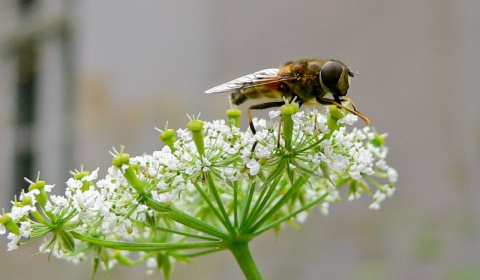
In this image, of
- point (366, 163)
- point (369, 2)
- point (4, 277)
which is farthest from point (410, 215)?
point (366, 163)

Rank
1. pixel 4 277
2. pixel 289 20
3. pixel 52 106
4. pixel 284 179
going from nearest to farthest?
pixel 284 179 → pixel 4 277 → pixel 289 20 → pixel 52 106

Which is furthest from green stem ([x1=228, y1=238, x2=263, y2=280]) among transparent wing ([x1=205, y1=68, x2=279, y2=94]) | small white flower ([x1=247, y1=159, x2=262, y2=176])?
transparent wing ([x1=205, y1=68, x2=279, y2=94])

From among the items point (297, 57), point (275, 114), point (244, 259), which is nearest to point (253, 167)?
point (275, 114)

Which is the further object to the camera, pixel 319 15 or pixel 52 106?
pixel 52 106

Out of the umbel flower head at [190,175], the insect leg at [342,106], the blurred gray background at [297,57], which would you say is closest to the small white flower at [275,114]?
the umbel flower head at [190,175]

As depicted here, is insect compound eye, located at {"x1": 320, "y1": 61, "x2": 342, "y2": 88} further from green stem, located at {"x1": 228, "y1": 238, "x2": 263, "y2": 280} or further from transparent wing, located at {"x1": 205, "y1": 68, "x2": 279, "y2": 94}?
green stem, located at {"x1": 228, "y1": 238, "x2": 263, "y2": 280}

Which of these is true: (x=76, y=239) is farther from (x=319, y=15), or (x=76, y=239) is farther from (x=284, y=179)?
(x=319, y=15)
